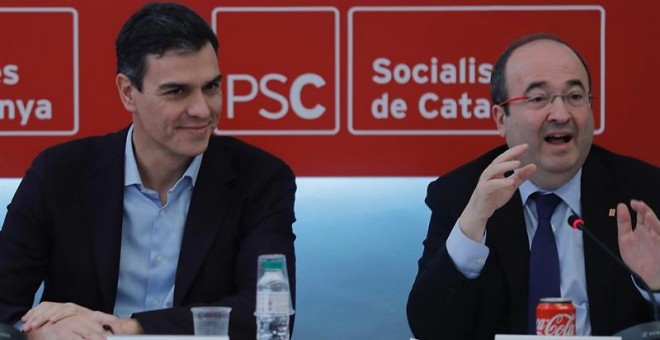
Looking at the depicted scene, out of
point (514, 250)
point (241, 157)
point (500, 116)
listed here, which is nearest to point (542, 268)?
point (514, 250)

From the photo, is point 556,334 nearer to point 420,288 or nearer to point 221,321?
point 420,288

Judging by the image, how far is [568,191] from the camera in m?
3.43

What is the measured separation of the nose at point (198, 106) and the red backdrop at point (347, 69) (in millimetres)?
642

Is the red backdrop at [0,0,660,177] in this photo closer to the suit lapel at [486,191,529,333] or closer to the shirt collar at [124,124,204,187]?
the shirt collar at [124,124,204,187]

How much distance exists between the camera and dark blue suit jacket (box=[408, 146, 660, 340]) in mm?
3225

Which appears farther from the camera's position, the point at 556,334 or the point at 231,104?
the point at 231,104

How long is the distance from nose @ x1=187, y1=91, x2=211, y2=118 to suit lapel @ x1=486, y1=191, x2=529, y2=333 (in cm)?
80

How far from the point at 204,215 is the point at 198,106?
0.97ft

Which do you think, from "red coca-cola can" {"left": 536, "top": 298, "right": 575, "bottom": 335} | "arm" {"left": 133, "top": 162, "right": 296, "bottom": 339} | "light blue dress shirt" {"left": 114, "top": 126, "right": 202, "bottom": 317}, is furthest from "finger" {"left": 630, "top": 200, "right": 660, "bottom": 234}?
"light blue dress shirt" {"left": 114, "top": 126, "right": 202, "bottom": 317}

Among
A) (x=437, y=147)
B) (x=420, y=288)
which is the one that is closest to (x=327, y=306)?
(x=437, y=147)

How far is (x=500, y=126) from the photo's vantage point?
3527mm

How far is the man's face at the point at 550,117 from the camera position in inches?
132

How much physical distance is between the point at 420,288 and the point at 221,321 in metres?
0.64

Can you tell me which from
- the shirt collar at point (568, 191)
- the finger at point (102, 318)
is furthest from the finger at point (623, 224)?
the finger at point (102, 318)
